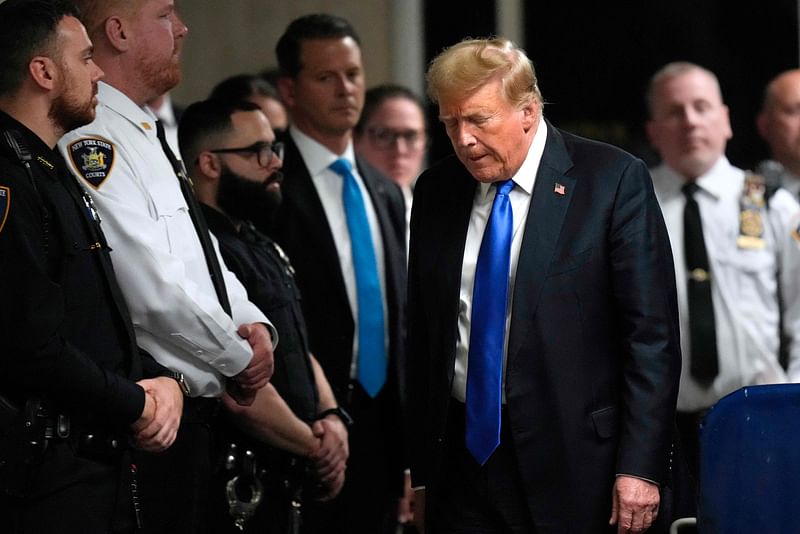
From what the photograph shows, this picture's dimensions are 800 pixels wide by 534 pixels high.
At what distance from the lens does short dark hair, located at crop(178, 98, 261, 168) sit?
142 inches

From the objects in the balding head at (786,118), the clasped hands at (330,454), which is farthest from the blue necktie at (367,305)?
the balding head at (786,118)

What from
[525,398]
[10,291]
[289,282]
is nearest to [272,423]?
[289,282]

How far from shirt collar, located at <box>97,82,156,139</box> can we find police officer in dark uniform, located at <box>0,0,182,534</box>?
274mm

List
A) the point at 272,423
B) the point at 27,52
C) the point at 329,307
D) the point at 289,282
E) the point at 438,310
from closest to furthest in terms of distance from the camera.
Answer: the point at 27,52 → the point at 438,310 → the point at 272,423 → the point at 289,282 → the point at 329,307

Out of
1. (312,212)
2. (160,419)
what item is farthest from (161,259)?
(312,212)

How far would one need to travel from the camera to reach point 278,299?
351cm

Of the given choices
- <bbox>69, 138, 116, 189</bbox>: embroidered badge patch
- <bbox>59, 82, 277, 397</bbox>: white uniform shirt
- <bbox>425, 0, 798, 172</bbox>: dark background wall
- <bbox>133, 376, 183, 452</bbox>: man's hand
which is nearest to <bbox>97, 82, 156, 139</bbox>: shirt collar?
<bbox>59, 82, 277, 397</bbox>: white uniform shirt

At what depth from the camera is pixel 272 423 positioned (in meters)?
3.37

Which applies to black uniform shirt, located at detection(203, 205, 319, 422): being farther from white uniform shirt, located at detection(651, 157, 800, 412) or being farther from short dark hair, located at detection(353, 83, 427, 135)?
short dark hair, located at detection(353, 83, 427, 135)

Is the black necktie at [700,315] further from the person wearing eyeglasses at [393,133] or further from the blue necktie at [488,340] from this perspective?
the blue necktie at [488,340]

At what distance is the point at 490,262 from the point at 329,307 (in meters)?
1.06

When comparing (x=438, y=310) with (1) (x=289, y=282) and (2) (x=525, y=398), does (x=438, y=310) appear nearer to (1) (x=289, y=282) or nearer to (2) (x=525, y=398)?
(2) (x=525, y=398)

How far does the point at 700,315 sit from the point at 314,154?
4.22 ft

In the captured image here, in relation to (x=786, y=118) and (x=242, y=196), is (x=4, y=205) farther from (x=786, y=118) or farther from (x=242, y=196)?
(x=786, y=118)
